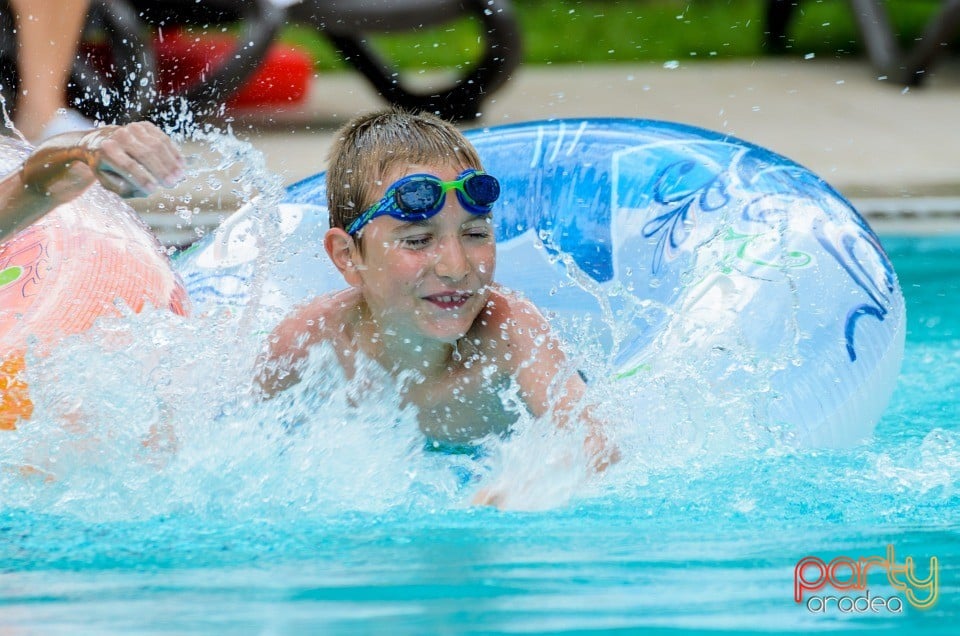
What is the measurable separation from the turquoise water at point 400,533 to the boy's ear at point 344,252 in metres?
0.28

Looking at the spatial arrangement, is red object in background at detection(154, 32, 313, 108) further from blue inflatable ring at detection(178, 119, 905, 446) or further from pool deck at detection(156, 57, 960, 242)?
blue inflatable ring at detection(178, 119, 905, 446)

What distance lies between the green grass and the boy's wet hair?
5987 mm

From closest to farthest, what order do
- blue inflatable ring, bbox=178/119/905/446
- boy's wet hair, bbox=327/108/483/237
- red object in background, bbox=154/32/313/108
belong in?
boy's wet hair, bbox=327/108/483/237 < blue inflatable ring, bbox=178/119/905/446 < red object in background, bbox=154/32/313/108

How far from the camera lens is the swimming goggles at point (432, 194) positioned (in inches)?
111

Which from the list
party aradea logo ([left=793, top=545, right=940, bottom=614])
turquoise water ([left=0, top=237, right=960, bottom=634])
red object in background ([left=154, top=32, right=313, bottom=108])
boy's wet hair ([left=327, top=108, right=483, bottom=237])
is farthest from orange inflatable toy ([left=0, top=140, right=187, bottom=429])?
red object in background ([left=154, top=32, right=313, bottom=108])

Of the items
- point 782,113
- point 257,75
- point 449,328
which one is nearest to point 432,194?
point 449,328

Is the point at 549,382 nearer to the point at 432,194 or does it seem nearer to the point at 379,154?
the point at 432,194

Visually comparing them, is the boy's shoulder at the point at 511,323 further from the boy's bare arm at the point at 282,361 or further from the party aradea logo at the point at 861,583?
the party aradea logo at the point at 861,583

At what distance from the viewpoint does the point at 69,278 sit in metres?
3.29

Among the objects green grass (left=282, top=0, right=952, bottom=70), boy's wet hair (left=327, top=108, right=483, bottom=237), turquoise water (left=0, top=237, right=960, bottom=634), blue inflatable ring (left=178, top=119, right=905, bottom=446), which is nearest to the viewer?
turquoise water (left=0, top=237, right=960, bottom=634)

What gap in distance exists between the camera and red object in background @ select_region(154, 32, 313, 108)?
7691 mm

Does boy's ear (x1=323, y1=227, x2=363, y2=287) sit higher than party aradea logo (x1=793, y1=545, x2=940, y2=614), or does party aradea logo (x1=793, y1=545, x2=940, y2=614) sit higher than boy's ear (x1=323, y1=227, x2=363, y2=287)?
boy's ear (x1=323, y1=227, x2=363, y2=287)

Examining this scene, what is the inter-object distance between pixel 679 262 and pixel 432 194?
0.89m

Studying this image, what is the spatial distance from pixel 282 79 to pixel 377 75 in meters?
0.74
